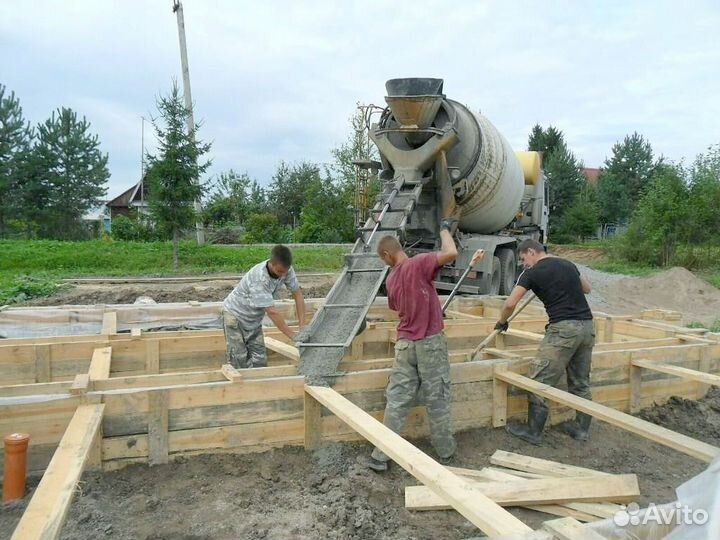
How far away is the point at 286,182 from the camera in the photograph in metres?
40.8

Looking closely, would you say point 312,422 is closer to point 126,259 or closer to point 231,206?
point 126,259

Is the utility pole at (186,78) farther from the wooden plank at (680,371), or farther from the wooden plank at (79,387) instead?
the wooden plank at (680,371)

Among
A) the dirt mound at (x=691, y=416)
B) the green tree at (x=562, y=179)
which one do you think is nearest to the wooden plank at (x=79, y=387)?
the dirt mound at (x=691, y=416)

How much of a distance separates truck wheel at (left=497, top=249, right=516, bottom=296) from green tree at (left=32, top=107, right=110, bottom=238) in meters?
22.0

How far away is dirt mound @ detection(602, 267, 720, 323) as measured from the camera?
48.7ft

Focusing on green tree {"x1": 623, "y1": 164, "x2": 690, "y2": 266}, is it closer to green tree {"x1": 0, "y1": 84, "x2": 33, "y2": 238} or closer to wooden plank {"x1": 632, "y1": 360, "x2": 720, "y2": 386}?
wooden plank {"x1": 632, "y1": 360, "x2": 720, "y2": 386}

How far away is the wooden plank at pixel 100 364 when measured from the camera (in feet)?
13.5

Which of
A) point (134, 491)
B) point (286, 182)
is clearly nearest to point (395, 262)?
point (134, 491)

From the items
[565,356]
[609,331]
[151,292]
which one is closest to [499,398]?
[565,356]

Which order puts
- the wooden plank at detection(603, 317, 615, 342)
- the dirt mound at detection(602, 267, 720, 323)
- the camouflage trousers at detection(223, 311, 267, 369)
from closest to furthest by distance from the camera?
the camouflage trousers at detection(223, 311, 267, 369), the wooden plank at detection(603, 317, 615, 342), the dirt mound at detection(602, 267, 720, 323)

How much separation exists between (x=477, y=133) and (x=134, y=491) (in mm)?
7098

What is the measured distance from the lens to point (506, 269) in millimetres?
11047

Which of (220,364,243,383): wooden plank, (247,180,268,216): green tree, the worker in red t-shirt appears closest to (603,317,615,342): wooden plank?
the worker in red t-shirt

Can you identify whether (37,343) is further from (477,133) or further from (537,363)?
(477,133)
